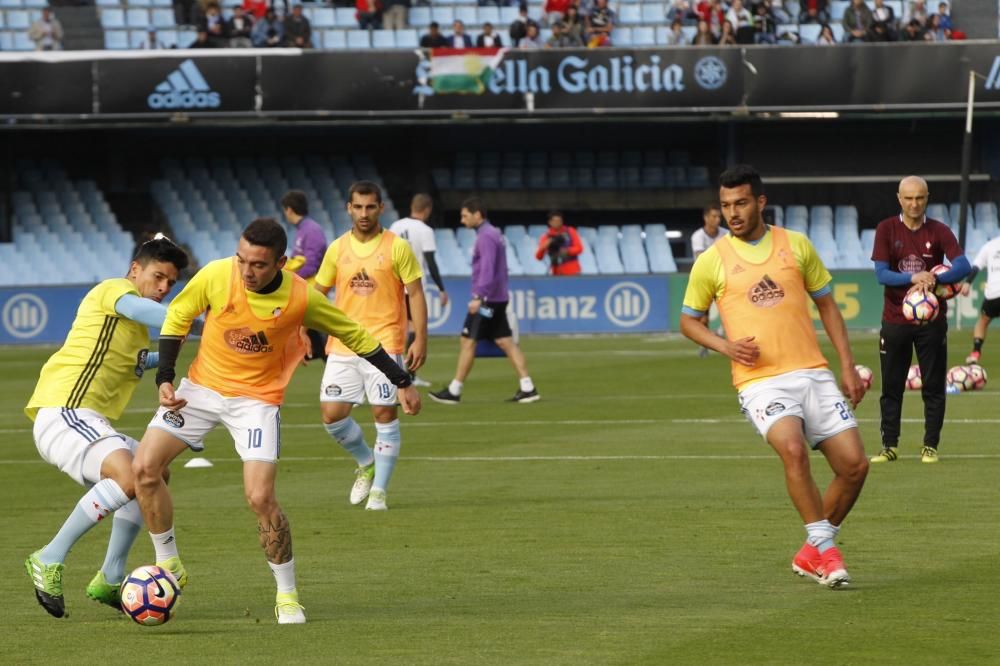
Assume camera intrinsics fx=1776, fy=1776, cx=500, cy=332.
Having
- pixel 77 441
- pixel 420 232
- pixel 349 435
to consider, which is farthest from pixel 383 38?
pixel 77 441

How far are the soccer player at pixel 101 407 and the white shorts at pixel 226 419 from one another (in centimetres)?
31

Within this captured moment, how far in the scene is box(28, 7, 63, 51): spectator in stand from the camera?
36.2m

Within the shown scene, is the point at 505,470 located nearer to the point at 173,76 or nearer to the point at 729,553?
the point at 729,553

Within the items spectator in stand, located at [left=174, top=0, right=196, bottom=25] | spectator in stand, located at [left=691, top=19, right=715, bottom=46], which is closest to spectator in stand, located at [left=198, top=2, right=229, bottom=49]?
spectator in stand, located at [left=174, top=0, right=196, bottom=25]

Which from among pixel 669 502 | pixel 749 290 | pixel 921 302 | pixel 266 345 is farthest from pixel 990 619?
pixel 921 302

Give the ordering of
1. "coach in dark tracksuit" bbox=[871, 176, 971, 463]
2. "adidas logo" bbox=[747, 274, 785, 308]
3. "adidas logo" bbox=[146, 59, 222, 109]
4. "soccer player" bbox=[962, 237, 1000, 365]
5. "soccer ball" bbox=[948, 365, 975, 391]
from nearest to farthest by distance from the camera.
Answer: "adidas logo" bbox=[747, 274, 785, 308] < "coach in dark tracksuit" bbox=[871, 176, 971, 463] < "soccer player" bbox=[962, 237, 1000, 365] < "soccer ball" bbox=[948, 365, 975, 391] < "adidas logo" bbox=[146, 59, 222, 109]

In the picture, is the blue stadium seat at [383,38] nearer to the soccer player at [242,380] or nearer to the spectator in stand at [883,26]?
the spectator in stand at [883,26]

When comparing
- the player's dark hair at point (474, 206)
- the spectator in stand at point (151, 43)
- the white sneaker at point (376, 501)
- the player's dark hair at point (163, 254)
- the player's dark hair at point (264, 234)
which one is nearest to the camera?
the player's dark hair at point (264, 234)

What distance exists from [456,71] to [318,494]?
22807 millimetres

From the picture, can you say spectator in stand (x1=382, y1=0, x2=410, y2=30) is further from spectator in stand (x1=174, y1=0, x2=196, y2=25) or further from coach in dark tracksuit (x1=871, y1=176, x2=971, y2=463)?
coach in dark tracksuit (x1=871, y1=176, x2=971, y2=463)

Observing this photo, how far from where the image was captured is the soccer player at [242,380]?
26.8 ft

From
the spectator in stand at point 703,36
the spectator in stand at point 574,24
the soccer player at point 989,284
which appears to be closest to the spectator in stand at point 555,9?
the spectator in stand at point 574,24

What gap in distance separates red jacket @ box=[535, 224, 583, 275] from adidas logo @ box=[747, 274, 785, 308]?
23425 mm

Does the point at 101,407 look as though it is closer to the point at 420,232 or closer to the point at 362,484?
the point at 362,484
